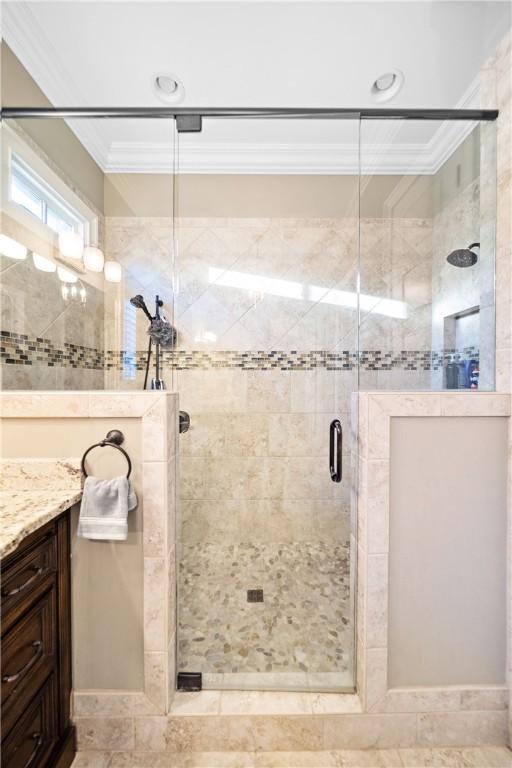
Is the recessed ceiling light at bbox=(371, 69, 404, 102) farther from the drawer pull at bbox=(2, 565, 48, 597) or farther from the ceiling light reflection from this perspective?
the drawer pull at bbox=(2, 565, 48, 597)

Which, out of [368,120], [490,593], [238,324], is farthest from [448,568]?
[368,120]

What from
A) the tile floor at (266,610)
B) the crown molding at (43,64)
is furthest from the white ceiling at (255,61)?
the tile floor at (266,610)

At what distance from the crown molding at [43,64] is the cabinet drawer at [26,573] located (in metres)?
1.80

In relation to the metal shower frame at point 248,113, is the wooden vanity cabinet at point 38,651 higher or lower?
lower

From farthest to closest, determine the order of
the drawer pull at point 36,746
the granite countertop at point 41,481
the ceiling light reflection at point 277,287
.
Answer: the ceiling light reflection at point 277,287 < the granite countertop at point 41,481 < the drawer pull at point 36,746

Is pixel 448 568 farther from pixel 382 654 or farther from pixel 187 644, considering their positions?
pixel 187 644

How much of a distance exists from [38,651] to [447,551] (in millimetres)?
1412

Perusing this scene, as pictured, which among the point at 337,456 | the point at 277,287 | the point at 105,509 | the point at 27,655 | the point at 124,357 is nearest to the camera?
the point at 27,655

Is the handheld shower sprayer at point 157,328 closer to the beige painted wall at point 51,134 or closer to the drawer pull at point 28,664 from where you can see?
the beige painted wall at point 51,134

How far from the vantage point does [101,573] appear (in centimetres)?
120

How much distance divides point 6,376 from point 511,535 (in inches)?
81.4

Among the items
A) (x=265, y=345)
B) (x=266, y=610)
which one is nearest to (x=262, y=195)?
(x=265, y=345)

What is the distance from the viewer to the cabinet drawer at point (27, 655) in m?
0.85

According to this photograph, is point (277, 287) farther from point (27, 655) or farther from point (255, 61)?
point (27, 655)
